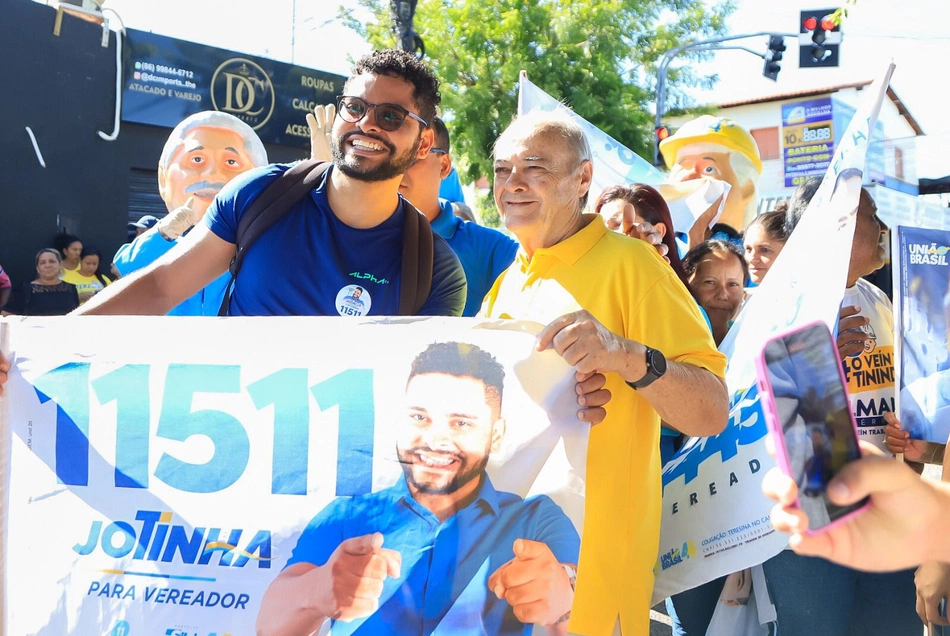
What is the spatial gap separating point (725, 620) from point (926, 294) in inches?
49.1

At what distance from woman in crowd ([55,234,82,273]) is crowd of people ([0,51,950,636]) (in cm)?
632

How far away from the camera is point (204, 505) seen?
2.17 meters

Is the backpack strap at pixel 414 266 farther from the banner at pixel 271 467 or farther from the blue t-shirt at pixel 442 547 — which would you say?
the blue t-shirt at pixel 442 547

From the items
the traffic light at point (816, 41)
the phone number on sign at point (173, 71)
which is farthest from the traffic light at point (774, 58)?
the phone number on sign at point (173, 71)

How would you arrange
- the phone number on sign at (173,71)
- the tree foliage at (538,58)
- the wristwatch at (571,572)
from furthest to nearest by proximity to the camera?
the tree foliage at (538,58) < the phone number on sign at (173,71) < the wristwatch at (571,572)

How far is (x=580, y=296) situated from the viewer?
216 cm

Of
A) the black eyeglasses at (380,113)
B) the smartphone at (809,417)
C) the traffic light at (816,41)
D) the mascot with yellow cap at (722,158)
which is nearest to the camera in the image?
the smartphone at (809,417)

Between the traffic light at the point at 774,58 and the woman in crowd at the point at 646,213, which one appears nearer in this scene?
the woman in crowd at the point at 646,213

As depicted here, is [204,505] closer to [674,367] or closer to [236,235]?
[236,235]

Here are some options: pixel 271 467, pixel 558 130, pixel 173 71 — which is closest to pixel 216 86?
pixel 173 71

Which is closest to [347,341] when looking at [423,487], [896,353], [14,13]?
[423,487]

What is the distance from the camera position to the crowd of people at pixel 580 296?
199cm

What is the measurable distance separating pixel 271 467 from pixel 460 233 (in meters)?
1.72

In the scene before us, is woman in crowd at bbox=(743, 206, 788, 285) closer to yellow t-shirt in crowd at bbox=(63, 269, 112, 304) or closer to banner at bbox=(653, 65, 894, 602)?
banner at bbox=(653, 65, 894, 602)
